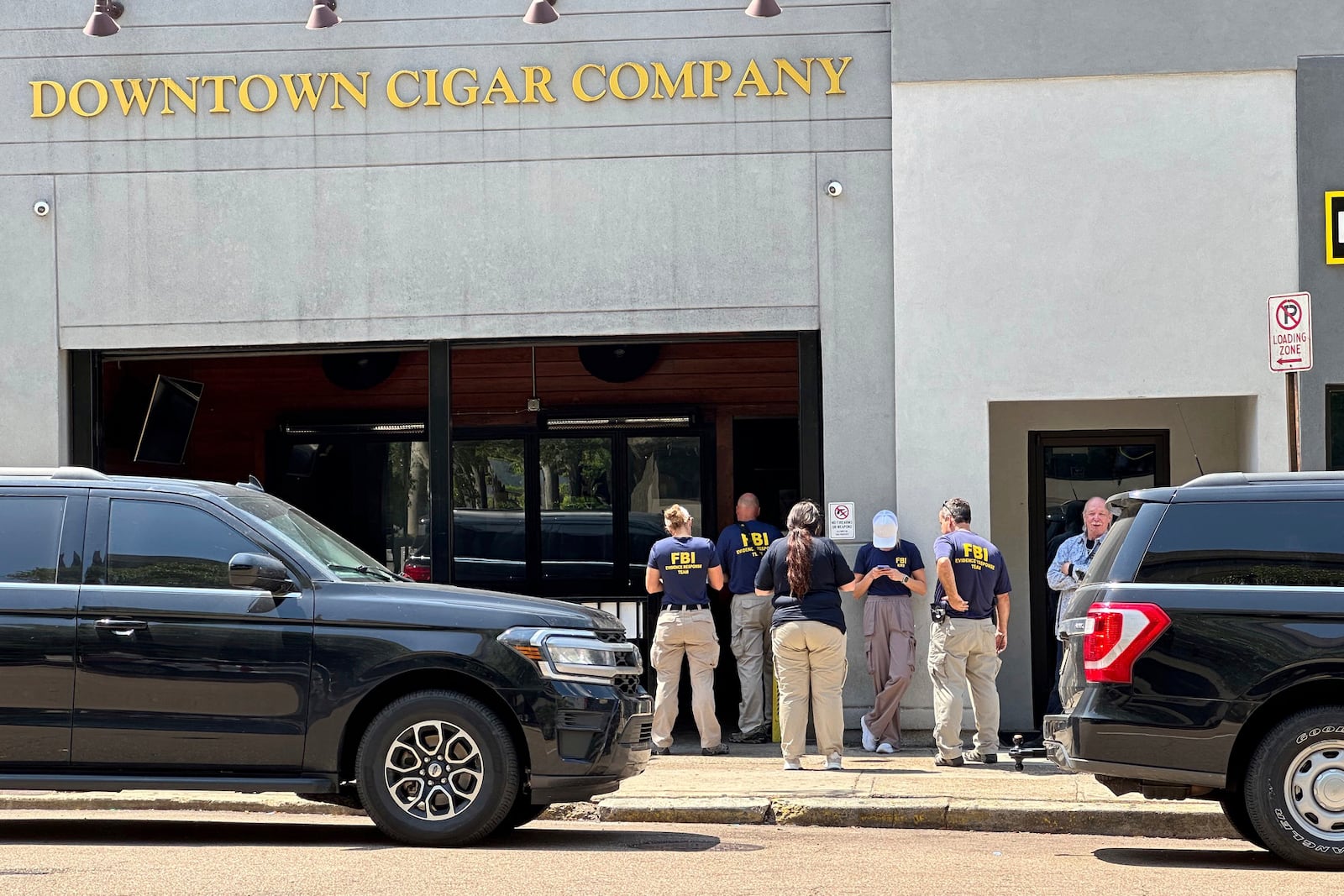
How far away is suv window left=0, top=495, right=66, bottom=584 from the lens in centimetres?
832

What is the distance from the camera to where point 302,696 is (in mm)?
8055

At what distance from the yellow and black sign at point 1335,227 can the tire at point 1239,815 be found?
581cm

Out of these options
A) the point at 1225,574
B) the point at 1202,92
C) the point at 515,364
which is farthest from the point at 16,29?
the point at 1225,574

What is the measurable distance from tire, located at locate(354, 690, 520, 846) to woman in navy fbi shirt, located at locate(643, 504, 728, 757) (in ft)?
14.9

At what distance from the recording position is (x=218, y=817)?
9672 millimetres

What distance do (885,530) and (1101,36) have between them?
4.27 m

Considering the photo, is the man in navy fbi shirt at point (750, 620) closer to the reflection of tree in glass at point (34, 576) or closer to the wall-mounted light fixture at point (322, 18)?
the wall-mounted light fixture at point (322, 18)

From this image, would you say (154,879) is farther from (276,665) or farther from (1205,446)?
(1205,446)

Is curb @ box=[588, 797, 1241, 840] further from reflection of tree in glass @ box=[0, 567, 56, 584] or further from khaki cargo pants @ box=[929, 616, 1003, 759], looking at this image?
reflection of tree in glass @ box=[0, 567, 56, 584]

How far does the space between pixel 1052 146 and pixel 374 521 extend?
8.55 metres

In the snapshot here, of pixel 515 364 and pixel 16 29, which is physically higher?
pixel 16 29

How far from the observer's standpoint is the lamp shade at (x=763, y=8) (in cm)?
1230

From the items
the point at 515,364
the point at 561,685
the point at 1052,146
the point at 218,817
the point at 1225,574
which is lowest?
the point at 218,817

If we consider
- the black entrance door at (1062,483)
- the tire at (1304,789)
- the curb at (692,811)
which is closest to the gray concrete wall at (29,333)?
the curb at (692,811)
